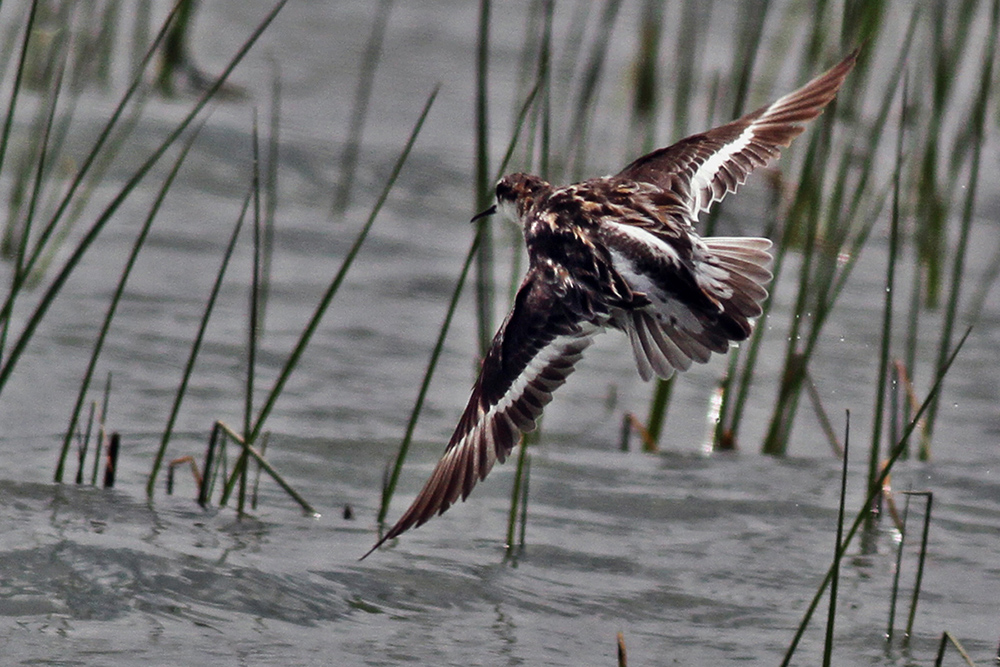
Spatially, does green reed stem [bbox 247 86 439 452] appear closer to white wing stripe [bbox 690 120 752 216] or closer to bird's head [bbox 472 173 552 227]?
bird's head [bbox 472 173 552 227]

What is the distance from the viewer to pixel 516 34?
1261 cm

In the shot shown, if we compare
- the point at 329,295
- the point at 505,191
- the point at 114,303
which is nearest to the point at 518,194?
the point at 505,191

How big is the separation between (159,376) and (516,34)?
7.03 meters

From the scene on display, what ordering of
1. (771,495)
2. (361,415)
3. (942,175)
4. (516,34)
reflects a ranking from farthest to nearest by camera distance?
1. (516,34)
2. (942,175)
3. (361,415)
4. (771,495)

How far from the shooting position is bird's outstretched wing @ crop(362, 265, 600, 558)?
396 cm

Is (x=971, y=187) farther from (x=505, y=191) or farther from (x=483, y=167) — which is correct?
(x=483, y=167)

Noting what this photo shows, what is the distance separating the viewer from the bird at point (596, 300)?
4.08 m

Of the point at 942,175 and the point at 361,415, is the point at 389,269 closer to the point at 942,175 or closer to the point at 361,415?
the point at 361,415

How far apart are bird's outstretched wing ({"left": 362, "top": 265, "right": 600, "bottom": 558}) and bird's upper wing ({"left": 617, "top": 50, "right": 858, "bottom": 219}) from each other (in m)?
0.88

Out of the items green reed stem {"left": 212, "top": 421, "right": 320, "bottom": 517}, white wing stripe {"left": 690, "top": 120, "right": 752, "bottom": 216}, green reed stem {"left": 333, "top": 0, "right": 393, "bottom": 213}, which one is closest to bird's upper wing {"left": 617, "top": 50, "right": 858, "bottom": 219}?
white wing stripe {"left": 690, "top": 120, "right": 752, "bottom": 216}

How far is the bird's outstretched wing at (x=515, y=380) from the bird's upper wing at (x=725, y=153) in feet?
2.90

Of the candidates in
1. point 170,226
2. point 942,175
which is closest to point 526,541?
point 170,226

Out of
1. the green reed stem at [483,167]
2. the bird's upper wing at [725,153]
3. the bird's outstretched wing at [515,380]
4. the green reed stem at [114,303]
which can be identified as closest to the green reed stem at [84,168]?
the green reed stem at [114,303]

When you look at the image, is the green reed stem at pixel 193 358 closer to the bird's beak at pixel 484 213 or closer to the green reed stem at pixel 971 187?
the bird's beak at pixel 484 213
